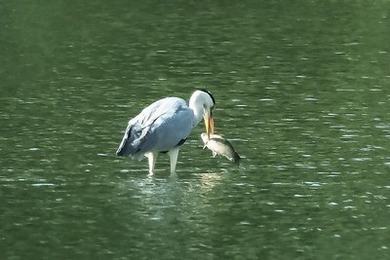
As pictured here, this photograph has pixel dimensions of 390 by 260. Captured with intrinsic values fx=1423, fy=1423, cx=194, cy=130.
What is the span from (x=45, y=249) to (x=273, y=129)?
26.6ft

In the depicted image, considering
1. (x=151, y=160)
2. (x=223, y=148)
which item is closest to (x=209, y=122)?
(x=223, y=148)

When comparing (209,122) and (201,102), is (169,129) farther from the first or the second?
(209,122)

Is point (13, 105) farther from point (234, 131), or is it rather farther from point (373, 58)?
point (373, 58)

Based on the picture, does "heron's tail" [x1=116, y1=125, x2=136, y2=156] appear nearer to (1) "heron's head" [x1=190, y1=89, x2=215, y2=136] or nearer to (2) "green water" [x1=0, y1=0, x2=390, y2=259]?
(2) "green water" [x1=0, y1=0, x2=390, y2=259]

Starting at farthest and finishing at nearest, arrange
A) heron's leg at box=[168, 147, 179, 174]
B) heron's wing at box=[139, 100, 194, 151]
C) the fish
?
→ 1. the fish
2. heron's leg at box=[168, 147, 179, 174]
3. heron's wing at box=[139, 100, 194, 151]

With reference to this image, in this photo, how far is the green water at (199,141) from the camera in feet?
56.3

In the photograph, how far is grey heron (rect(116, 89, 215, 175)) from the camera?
2042 cm

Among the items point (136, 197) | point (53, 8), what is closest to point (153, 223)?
point (136, 197)

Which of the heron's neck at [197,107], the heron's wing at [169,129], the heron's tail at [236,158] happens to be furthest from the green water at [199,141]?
the heron's neck at [197,107]

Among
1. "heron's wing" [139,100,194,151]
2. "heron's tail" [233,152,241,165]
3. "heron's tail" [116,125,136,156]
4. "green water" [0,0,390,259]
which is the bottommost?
"green water" [0,0,390,259]

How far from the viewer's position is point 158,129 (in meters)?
20.6

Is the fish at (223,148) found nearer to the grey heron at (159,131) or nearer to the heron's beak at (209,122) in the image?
the grey heron at (159,131)

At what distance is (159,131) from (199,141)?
2985mm

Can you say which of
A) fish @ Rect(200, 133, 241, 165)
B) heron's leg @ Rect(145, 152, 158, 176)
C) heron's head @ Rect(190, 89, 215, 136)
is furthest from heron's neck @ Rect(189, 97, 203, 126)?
heron's leg @ Rect(145, 152, 158, 176)
